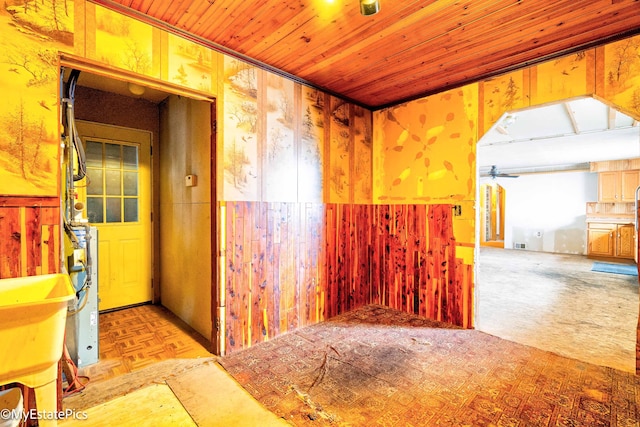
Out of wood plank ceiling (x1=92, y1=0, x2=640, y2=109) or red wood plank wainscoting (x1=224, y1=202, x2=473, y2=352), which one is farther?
red wood plank wainscoting (x1=224, y1=202, x2=473, y2=352)

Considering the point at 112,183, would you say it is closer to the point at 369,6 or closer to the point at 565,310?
the point at 369,6

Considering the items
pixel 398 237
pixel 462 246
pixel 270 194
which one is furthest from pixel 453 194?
pixel 270 194

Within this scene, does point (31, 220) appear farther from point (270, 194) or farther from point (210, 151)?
point (270, 194)

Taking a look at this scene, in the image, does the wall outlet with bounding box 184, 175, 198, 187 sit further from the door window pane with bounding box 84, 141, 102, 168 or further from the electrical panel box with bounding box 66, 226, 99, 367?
the door window pane with bounding box 84, 141, 102, 168

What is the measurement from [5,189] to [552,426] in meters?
3.48

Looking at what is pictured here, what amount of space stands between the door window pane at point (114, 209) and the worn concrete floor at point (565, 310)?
14.7ft

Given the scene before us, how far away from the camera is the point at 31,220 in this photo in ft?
5.71

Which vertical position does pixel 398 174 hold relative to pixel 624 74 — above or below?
below

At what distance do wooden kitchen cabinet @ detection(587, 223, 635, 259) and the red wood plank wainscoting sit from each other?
7302 mm

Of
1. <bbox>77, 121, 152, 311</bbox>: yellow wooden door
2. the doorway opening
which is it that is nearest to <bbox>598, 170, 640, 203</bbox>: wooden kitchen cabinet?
the doorway opening

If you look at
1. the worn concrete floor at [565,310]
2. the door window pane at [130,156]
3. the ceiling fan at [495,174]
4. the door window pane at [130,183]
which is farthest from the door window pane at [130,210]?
the ceiling fan at [495,174]

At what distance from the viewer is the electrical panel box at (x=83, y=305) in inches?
92.1

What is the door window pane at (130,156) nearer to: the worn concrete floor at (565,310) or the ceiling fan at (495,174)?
the worn concrete floor at (565,310)

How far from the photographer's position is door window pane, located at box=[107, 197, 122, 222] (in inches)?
144
